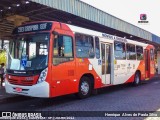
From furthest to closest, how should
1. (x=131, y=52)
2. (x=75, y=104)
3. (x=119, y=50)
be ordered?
(x=131, y=52)
(x=119, y=50)
(x=75, y=104)

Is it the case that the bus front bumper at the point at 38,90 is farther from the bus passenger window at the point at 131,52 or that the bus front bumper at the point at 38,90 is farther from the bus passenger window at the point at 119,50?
the bus passenger window at the point at 131,52

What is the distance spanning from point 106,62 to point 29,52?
4.75m

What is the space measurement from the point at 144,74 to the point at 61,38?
10.4 m

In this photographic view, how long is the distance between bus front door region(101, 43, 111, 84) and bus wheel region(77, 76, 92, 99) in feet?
4.29

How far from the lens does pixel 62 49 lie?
10594mm

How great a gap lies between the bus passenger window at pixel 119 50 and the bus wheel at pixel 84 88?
3035 mm

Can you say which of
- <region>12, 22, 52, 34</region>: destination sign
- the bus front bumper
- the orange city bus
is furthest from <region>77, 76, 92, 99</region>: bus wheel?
<region>12, 22, 52, 34</region>: destination sign

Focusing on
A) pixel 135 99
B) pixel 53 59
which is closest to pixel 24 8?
pixel 53 59

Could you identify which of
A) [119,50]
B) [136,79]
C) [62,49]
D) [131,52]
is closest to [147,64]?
[136,79]

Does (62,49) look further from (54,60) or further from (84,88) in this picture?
(84,88)

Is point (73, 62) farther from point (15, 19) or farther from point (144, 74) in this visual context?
point (144, 74)

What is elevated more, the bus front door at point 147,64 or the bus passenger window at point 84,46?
the bus passenger window at point 84,46

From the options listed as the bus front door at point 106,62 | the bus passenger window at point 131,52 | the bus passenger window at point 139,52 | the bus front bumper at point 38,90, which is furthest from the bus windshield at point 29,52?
the bus passenger window at point 139,52

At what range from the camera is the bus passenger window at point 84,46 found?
38.2ft
